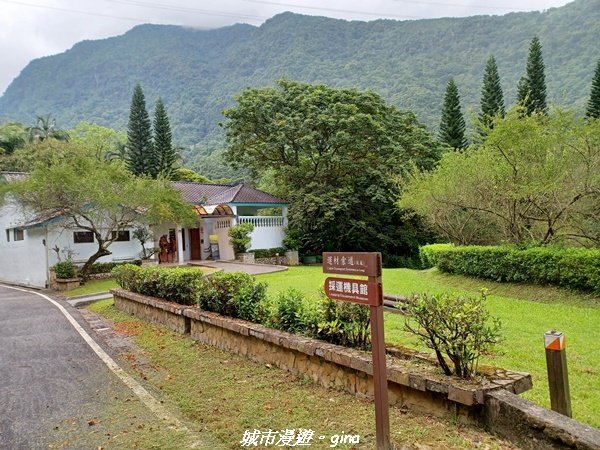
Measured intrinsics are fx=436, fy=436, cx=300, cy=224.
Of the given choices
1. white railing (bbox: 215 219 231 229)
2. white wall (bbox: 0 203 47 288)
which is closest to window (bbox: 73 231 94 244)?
white wall (bbox: 0 203 47 288)

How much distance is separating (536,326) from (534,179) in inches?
188

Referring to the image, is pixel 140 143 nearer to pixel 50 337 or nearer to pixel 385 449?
pixel 50 337

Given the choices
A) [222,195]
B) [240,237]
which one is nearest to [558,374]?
[240,237]

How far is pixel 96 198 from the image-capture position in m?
15.3

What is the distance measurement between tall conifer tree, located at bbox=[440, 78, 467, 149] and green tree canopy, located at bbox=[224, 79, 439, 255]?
7249 millimetres

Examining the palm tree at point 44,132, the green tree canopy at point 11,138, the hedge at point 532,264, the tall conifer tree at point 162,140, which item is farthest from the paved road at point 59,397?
the palm tree at point 44,132

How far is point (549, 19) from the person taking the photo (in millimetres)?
57656

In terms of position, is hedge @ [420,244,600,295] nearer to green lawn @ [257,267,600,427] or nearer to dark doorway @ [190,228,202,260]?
green lawn @ [257,267,600,427]

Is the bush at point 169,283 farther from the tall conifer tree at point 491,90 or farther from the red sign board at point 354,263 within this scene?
the tall conifer tree at point 491,90

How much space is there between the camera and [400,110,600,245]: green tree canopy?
385 inches

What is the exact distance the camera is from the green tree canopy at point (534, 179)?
32.1 ft

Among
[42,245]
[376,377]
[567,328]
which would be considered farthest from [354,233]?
[376,377]

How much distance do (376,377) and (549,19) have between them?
69.7 meters

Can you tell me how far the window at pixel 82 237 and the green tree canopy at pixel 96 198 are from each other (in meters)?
Result: 0.30
